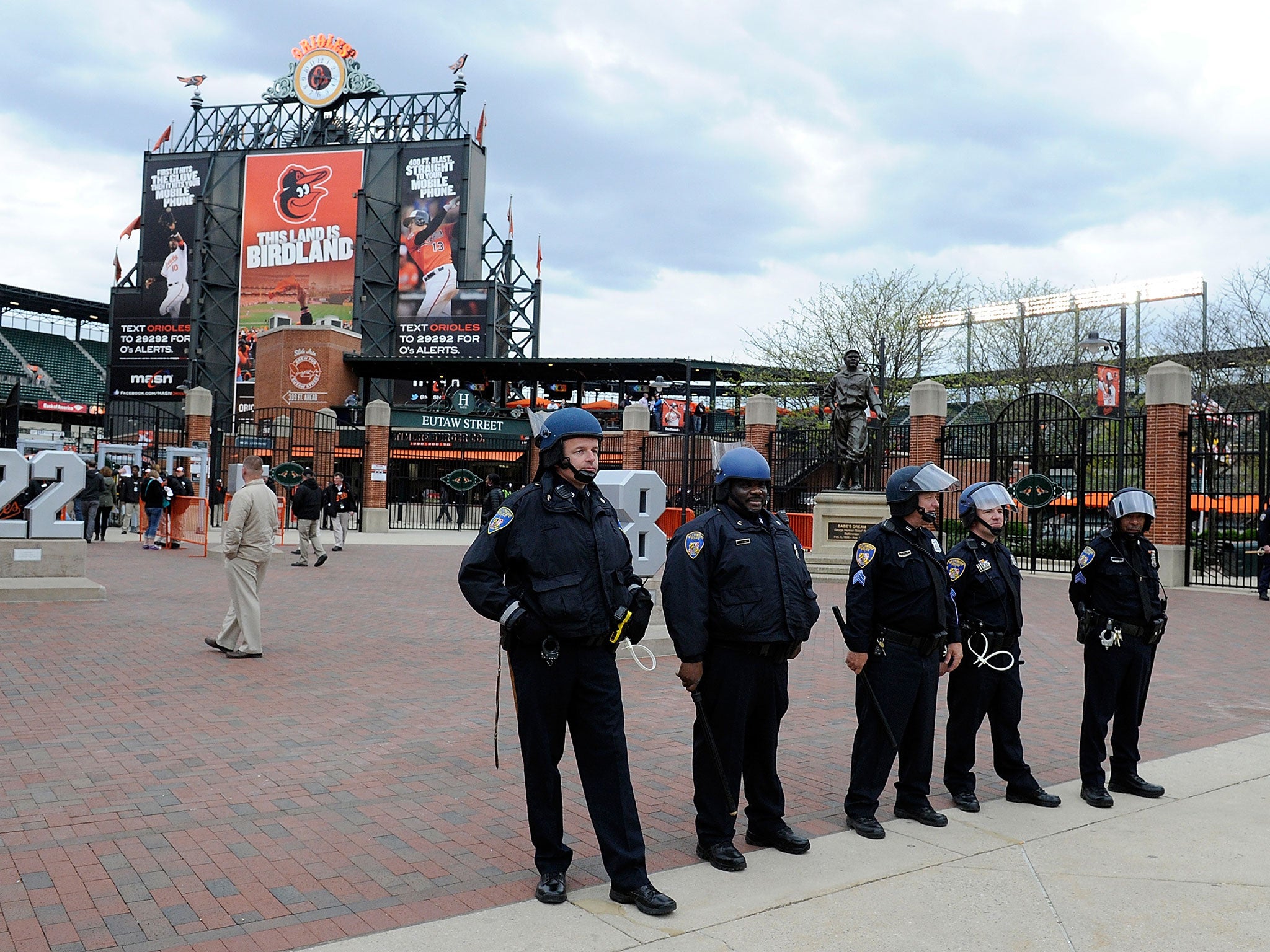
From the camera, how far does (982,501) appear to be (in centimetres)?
541

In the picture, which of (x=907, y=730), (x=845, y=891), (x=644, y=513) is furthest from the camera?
(x=644, y=513)

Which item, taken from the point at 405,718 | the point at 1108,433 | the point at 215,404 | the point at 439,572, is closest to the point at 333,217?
the point at 215,404

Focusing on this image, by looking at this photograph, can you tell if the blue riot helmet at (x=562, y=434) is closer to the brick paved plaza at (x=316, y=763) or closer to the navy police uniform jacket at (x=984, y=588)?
the brick paved plaza at (x=316, y=763)

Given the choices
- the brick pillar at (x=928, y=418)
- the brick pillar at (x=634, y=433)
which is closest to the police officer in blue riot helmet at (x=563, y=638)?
the brick pillar at (x=928, y=418)

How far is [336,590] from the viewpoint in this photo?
48.8ft

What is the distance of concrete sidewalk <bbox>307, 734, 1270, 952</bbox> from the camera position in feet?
12.1

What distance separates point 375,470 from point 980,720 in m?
27.6

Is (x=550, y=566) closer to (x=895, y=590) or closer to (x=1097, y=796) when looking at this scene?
(x=895, y=590)

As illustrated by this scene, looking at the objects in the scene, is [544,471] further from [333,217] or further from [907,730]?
[333,217]

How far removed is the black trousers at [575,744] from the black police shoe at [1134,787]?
3.08 metres

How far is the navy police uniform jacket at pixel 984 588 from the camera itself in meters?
5.35

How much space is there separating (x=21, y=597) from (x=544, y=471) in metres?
10.5

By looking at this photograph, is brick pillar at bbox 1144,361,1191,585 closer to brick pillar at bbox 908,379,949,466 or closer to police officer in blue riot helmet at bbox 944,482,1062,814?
brick pillar at bbox 908,379,949,466

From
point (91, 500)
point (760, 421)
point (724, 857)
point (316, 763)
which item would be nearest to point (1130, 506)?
point (724, 857)
